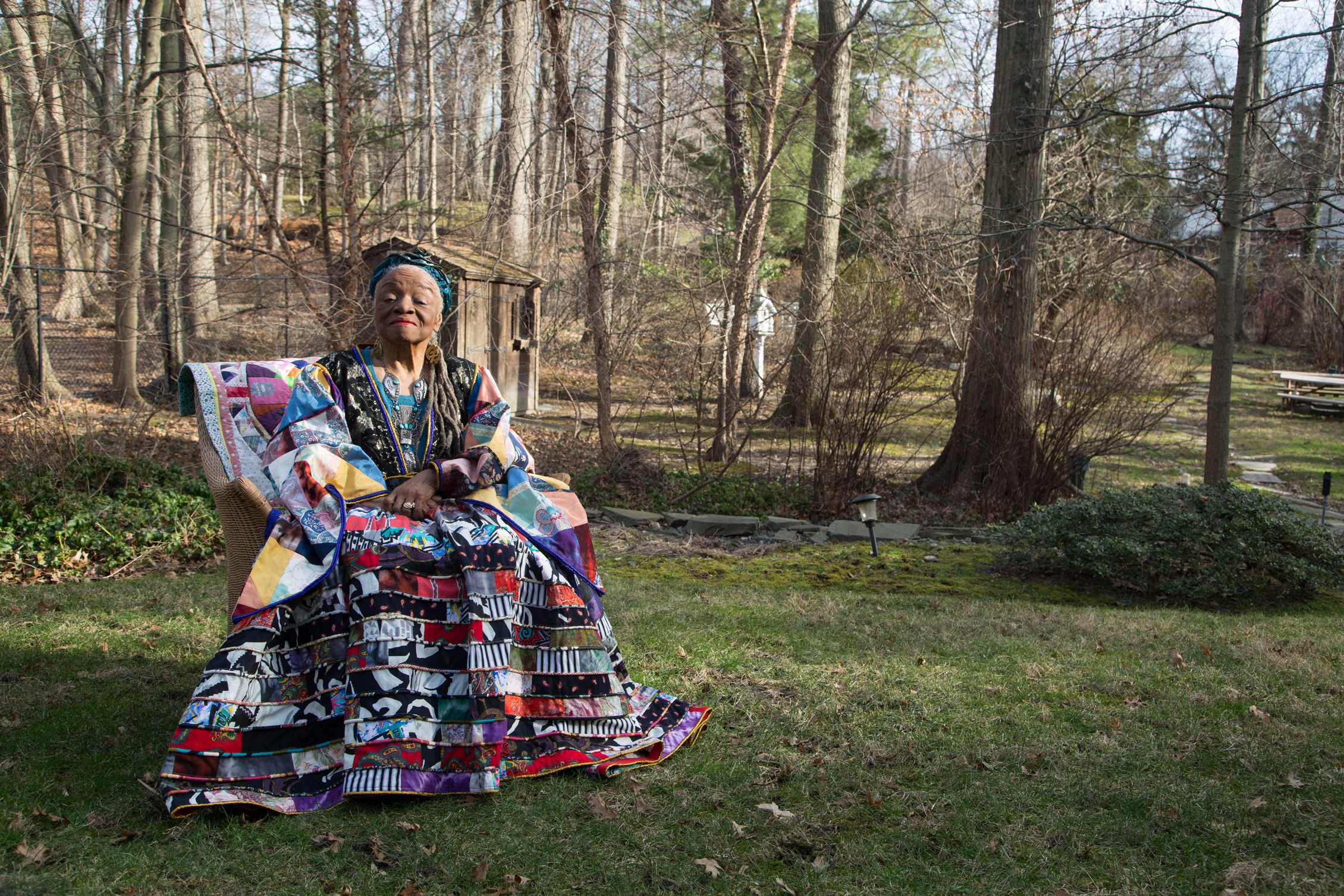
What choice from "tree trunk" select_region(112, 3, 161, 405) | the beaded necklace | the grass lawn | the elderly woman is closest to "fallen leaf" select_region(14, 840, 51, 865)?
the grass lawn

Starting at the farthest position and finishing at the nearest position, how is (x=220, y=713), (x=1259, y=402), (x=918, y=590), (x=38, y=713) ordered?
1. (x=1259, y=402)
2. (x=918, y=590)
3. (x=38, y=713)
4. (x=220, y=713)

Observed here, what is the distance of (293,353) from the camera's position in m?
11.4

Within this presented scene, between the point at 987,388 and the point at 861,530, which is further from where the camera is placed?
the point at 987,388

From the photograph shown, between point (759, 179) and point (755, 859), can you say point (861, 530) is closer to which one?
point (759, 179)

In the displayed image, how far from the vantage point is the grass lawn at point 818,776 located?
8.09ft

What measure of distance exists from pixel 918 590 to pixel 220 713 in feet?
13.6

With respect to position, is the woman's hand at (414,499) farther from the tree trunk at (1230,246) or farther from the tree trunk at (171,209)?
the tree trunk at (171,209)

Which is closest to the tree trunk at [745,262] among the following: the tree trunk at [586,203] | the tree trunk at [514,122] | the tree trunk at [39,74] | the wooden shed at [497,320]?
the tree trunk at [586,203]

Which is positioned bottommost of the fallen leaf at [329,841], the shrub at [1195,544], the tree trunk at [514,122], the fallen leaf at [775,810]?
the fallen leaf at [775,810]

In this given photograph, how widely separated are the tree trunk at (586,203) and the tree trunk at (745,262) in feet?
3.59

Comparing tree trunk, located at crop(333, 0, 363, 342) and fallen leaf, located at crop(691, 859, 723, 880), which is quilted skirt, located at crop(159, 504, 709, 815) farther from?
tree trunk, located at crop(333, 0, 363, 342)

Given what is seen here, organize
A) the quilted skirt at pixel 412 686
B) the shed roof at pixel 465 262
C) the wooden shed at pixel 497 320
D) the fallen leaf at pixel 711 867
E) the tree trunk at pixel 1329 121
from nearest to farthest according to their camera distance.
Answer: the fallen leaf at pixel 711 867 → the quilted skirt at pixel 412 686 → the tree trunk at pixel 1329 121 → the shed roof at pixel 465 262 → the wooden shed at pixel 497 320

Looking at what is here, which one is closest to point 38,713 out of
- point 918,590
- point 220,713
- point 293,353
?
point 220,713

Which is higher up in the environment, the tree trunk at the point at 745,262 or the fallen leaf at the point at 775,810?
the tree trunk at the point at 745,262
